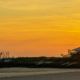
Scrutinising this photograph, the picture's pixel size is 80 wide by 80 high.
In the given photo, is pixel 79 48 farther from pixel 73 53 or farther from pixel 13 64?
pixel 13 64

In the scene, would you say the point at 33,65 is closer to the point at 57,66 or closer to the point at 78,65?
the point at 57,66

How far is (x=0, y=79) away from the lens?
17359 millimetres

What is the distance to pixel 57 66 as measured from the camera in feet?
131

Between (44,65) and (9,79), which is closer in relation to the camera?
(9,79)

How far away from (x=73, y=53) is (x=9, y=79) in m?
47.8

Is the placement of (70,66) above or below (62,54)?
below

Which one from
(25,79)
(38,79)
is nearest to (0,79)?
(25,79)

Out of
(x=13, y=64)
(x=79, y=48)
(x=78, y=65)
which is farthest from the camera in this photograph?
(x=79, y=48)

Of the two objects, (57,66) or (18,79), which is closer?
(18,79)

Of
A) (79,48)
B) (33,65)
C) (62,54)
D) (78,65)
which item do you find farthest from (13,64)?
(62,54)

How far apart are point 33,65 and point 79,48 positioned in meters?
21.4

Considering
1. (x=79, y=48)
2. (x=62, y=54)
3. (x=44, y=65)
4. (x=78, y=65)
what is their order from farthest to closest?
1. (x=62, y=54)
2. (x=79, y=48)
3. (x=44, y=65)
4. (x=78, y=65)

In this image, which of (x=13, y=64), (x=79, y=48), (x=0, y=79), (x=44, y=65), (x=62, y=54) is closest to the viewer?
(x=0, y=79)

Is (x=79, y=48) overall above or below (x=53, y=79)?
above
